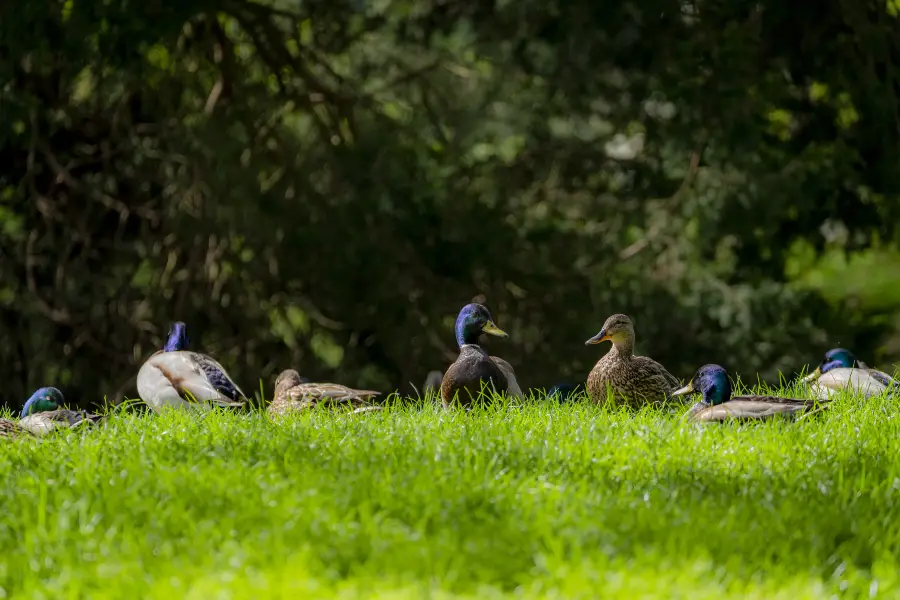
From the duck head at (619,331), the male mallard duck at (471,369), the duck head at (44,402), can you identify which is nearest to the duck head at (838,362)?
the duck head at (619,331)

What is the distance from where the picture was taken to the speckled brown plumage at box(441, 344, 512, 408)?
7.33m

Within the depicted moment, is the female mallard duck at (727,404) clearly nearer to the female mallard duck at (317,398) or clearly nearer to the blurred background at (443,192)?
the female mallard duck at (317,398)

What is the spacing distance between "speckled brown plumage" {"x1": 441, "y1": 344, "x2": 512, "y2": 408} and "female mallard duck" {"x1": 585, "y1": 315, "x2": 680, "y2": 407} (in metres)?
0.54

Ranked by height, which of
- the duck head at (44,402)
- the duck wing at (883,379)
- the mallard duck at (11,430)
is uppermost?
the mallard duck at (11,430)

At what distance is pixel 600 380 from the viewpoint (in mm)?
7516

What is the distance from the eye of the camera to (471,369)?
739 cm

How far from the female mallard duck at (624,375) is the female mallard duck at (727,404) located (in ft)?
1.37

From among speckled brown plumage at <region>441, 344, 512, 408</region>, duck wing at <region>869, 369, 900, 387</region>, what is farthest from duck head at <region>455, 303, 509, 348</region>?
duck wing at <region>869, 369, 900, 387</region>

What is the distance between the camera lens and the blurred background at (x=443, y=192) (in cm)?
1191

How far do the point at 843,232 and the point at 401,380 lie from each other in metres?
4.47

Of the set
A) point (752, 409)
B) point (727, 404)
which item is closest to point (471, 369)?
point (727, 404)

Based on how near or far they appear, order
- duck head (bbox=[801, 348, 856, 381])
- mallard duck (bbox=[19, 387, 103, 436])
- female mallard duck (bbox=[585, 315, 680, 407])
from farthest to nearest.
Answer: duck head (bbox=[801, 348, 856, 381]) → female mallard duck (bbox=[585, 315, 680, 407]) → mallard duck (bbox=[19, 387, 103, 436])

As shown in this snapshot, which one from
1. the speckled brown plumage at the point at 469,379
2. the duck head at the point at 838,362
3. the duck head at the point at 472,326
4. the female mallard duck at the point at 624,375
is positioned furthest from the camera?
the duck head at the point at 838,362

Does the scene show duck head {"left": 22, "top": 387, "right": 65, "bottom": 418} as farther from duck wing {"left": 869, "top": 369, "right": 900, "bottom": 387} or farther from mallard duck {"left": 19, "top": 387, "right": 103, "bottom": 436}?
duck wing {"left": 869, "top": 369, "right": 900, "bottom": 387}
